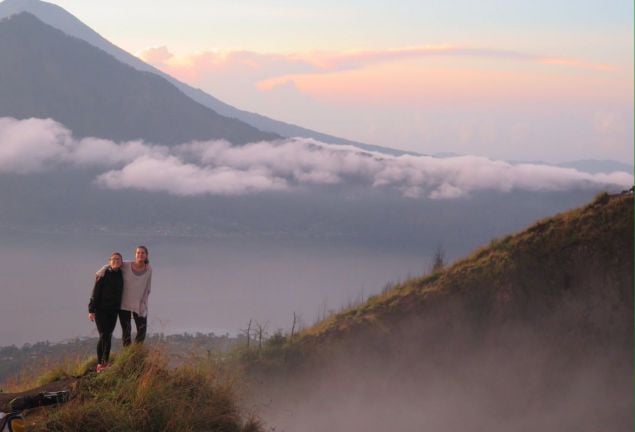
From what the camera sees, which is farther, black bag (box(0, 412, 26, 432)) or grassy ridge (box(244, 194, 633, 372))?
grassy ridge (box(244, 194, 633, 372))

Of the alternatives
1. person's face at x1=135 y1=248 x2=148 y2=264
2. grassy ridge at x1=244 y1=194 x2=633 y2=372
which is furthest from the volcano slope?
person's face at x1=135 y1=248 x2=148 y2=264

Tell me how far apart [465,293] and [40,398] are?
59.8 feet

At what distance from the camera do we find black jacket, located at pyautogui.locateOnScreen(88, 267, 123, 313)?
34.6 feet

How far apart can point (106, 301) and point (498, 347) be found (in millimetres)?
17150

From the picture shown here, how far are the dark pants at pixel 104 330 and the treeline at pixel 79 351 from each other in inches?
19.1

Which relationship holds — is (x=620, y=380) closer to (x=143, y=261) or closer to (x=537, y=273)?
(x=537, y=273)

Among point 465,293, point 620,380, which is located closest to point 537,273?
point 465,293

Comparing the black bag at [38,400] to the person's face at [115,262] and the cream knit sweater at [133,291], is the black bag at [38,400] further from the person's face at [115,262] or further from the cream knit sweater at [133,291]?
the person's face at [115,262]

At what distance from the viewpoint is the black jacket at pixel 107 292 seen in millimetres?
10539

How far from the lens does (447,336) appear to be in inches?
992

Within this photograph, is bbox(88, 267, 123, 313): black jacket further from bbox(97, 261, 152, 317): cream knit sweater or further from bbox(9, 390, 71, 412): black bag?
bbox(9, 390, 71, 412): black bag

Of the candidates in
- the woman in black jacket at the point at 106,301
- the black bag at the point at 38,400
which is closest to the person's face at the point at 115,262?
the woman in black jacket at the point at 106,301

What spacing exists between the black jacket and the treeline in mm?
804

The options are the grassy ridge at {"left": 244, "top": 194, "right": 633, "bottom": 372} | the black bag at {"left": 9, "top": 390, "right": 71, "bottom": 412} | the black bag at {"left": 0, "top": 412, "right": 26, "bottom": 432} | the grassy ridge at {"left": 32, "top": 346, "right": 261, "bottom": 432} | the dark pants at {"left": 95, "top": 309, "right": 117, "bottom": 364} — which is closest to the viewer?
the black bag at {"left": 0, "top": 412, "right": 26, "bottom": 432}
